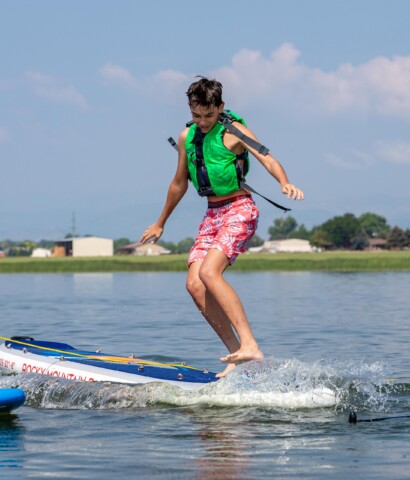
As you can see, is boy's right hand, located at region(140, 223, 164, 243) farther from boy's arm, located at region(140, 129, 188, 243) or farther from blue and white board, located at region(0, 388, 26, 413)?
blue and white board, located at region(0, 388, 26, 413)

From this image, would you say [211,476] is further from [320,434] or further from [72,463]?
[320,434]

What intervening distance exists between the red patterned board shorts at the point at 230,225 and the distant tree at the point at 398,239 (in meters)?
161

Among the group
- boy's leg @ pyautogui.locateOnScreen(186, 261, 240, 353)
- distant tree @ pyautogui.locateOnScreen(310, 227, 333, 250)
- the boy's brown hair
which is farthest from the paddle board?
distant tree @ pyautogui.locateOnScreen(310, 227, 333, 250)

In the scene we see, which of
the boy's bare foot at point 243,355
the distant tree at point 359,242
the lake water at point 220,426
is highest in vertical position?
the distant tree at point 359,242

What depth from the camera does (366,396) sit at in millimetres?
9750

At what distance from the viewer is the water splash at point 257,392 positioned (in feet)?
30.0

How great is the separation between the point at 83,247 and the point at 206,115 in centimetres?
16061

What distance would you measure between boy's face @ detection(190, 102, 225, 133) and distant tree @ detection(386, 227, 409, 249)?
161418 mm

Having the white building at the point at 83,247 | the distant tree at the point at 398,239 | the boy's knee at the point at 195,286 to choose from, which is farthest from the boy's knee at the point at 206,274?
the distant tree at the point at 398,239

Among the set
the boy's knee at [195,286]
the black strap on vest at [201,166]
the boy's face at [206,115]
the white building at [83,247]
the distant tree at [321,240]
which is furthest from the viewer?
the distant tree at [321,240]

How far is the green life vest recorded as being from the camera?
29.7 feet

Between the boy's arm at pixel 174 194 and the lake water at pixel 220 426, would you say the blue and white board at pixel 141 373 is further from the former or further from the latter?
the boy's arm at pixel 174 194

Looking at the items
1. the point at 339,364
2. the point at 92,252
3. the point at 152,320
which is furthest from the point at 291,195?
the point at 92,252

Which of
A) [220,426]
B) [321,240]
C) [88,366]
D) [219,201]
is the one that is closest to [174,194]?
[219,201]
